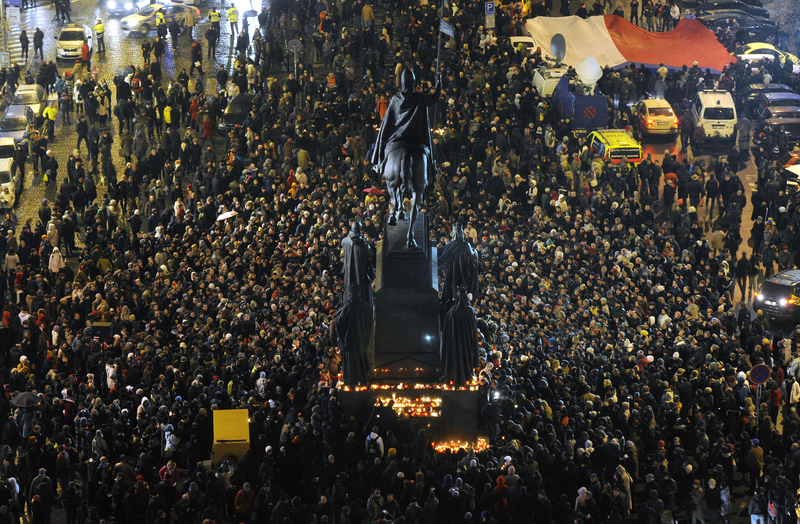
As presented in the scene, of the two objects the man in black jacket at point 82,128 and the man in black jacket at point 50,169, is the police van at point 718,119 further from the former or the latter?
the man in black jacket at point 50,169

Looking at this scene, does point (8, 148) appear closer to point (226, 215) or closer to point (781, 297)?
point (226, 215)

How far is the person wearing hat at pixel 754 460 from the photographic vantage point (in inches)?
1101

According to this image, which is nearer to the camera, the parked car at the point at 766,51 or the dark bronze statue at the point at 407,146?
the dark bronze statue at the point at 407,146

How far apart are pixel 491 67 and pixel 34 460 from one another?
85.9 ft

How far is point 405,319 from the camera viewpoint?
91.0 ft

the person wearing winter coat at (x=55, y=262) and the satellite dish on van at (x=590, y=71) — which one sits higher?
the satellite dish on van at (x=590, y=71)

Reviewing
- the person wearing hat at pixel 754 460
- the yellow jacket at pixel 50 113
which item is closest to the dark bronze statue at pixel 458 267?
the person wearing hat at pixel 754 460

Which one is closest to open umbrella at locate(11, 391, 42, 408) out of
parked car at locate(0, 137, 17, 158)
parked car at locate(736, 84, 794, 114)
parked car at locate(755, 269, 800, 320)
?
parked car at locate(0, 137, 17, 158)

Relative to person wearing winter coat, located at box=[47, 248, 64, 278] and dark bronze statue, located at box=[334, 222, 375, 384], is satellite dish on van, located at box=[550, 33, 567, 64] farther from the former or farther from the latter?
dark bronze statue, located at box=[334, 222, 375, 384]

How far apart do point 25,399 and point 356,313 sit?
777 centimetres

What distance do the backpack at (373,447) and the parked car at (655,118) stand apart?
2542cm

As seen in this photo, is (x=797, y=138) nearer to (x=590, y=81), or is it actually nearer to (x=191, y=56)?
(x=590, y=81)

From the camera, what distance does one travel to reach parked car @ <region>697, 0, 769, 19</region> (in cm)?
6366

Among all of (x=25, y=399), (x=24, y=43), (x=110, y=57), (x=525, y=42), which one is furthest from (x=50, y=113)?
(x=25, y=399)
